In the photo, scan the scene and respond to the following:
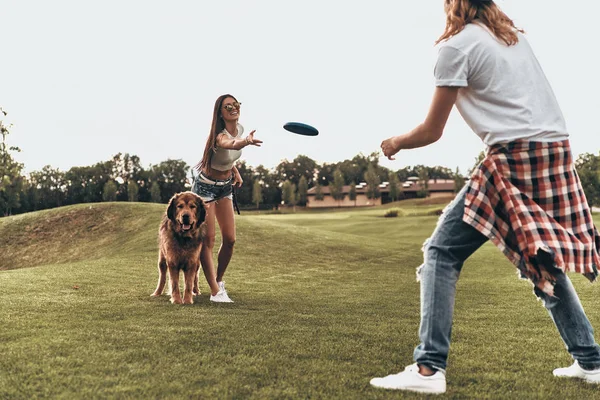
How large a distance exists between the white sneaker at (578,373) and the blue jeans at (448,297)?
34 mm

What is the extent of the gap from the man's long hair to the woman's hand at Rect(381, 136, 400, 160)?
0.59 metres

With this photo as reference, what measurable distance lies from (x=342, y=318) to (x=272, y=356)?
1.87m

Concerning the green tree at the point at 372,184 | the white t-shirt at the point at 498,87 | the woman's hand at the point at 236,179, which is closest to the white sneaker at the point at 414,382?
the white t-shirt at the point at 498,87

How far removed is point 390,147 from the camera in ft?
10.4

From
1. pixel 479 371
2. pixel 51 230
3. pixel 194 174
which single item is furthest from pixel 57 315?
pixel 51 230

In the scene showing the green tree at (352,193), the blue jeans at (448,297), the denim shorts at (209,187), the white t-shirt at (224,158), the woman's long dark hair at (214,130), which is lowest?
the blue jeans at (448,297)

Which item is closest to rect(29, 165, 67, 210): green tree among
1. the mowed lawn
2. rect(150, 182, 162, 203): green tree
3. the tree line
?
the tree line

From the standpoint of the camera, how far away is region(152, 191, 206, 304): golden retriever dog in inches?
241

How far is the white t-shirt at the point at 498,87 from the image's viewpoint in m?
2.88

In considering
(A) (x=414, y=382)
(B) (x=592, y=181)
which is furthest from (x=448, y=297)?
(B) (x=592, y=181)

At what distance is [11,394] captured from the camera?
2672mm

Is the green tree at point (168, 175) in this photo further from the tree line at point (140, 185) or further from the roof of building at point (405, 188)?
the roof of building at point (405, 188)

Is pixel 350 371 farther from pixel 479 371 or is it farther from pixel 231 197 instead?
pixel 231 197

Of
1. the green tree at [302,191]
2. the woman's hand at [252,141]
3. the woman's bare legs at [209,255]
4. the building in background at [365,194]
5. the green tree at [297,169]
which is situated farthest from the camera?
the green tree at [297,169]
